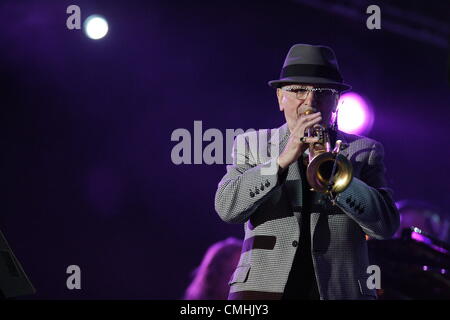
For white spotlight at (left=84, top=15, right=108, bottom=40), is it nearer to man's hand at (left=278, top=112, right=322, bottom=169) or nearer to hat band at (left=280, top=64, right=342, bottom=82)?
hat band at (left=280, top=64, right=342, bottom=82)

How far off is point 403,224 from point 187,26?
10.2ft

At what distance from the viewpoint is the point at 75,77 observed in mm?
7457

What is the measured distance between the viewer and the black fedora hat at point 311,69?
359cm

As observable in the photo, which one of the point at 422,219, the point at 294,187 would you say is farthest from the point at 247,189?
the point at 422,219

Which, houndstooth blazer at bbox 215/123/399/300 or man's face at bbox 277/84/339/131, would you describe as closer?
houndstooth blazer at bbox 215/123/399/300

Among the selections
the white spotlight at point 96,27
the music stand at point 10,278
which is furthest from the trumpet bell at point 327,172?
the white spotlight at point 96,27

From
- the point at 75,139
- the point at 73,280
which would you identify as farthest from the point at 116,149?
the point at 73,280

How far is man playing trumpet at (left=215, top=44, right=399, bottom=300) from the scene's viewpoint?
3.31 meters

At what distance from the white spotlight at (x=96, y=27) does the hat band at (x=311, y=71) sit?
403 cm

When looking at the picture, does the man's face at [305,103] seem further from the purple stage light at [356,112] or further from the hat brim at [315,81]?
the purple stage light at [356,112]

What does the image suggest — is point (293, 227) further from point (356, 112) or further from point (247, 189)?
point (356, 112)

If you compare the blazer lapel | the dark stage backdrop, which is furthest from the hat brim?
the dark stage backdrop

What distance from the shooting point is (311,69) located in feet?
12.0
